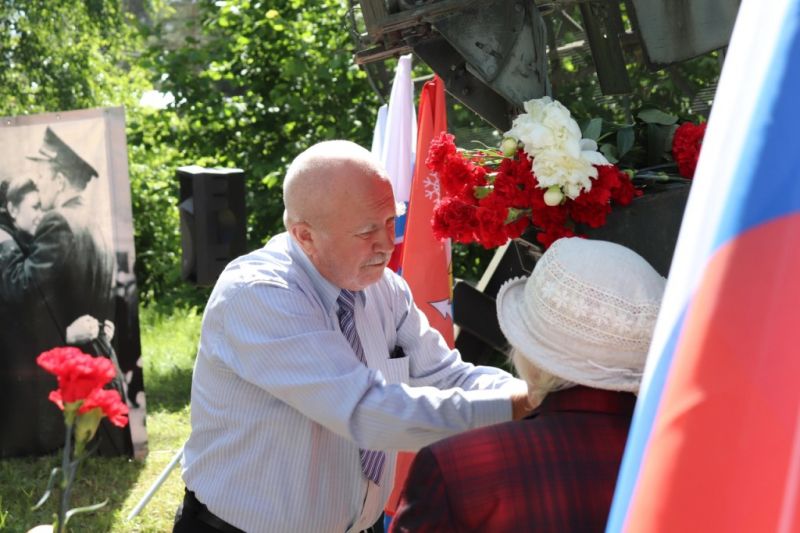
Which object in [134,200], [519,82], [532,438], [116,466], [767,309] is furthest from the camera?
[134,200]

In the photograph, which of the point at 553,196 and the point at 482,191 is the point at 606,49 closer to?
the point at 482,191

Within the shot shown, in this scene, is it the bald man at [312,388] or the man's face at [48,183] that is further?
the man's face at [48,183]

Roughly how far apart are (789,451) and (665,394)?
4.8 inches

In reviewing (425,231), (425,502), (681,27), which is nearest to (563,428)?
(425,502)

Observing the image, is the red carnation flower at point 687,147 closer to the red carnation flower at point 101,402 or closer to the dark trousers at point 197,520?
Result: the dark trousers at point 197,520

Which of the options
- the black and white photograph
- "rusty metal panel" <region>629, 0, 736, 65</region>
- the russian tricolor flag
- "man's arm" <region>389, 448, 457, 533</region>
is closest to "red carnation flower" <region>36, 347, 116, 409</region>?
"man's arm" <region>389, 448, 457, 533</region>

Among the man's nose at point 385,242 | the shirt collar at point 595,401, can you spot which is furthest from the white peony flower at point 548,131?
the shirt collar at point 595,401

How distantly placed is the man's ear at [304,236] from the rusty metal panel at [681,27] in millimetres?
1657

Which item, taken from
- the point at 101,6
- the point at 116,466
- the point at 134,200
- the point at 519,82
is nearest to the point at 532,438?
the point at 519,82

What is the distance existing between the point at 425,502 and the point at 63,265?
18.4 ft

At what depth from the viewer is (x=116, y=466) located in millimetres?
6812

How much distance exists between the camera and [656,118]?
3074 mm

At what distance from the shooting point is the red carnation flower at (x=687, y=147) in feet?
9.42

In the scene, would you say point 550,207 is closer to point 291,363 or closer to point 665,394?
point 291,363
